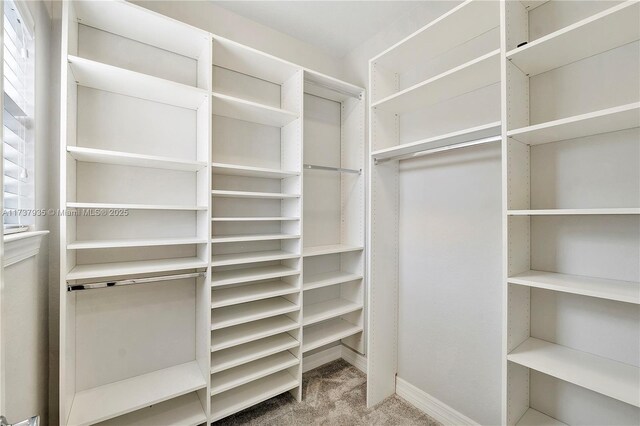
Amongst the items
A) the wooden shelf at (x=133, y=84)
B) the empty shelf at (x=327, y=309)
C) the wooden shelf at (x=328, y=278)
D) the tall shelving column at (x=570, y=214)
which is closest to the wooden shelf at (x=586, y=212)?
the tall shelving column at (x=570, y=214)

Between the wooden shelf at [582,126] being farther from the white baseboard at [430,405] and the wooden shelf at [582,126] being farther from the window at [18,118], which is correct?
the window at [18,118]

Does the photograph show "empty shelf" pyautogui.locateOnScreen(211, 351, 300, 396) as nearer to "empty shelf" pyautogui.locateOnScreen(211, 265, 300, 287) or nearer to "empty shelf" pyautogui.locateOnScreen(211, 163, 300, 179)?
"empty shelf" pyautogui.locateOnScreen(211, 265, 300, 287)

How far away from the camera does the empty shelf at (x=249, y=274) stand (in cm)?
177

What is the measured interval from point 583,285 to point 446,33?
1499 millimetres

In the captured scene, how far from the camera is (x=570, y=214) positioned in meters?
1.18

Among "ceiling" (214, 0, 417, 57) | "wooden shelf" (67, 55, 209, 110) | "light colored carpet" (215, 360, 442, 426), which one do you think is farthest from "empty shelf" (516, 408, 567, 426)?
"ceiling" (214, 0, 417, 57)

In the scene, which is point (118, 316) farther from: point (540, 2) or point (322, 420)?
point (540, 2)

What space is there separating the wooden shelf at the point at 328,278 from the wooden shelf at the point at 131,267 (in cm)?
85

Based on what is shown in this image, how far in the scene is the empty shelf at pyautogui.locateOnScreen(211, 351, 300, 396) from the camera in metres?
1.77

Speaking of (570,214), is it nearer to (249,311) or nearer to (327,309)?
(327,309)

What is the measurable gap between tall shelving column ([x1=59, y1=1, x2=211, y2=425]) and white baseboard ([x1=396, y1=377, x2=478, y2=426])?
1.41 meters

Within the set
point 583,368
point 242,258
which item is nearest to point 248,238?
point 242,258

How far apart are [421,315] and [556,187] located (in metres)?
1.18

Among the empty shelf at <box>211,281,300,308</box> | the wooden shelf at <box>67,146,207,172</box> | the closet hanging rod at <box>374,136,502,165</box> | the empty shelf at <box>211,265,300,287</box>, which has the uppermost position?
the closet hanging rod at <box>374,136,502,165</box>
